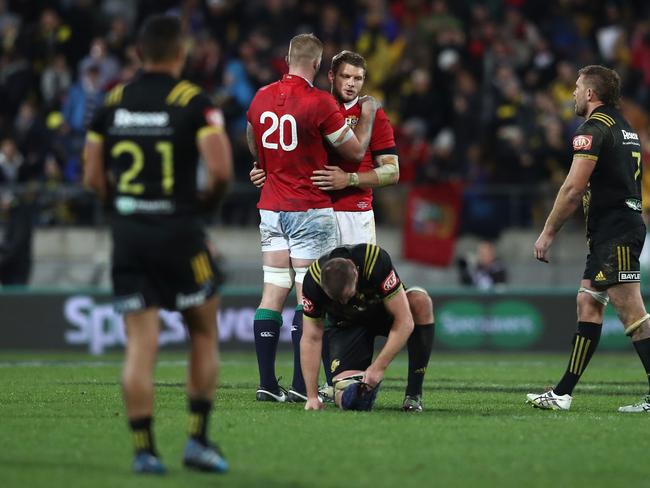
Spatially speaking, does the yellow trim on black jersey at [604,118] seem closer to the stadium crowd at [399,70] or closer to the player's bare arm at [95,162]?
the player's bare arm at [95,162]

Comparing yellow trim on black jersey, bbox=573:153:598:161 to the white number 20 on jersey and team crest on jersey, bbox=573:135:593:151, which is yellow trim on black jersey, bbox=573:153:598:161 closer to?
team crest on jersey, bbox=573:135:593:151

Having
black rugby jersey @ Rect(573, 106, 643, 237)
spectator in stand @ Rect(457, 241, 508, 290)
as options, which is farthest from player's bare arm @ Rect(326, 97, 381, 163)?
spectator in stand @ Rect(457, 241, 508, 290)

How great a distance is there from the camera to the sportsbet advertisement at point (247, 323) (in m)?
17.8

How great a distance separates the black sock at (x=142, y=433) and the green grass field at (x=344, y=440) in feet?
0.51

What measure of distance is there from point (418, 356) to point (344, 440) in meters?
1.89

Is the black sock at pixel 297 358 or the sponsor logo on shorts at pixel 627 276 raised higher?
the sponsor logo on shorts at pixel 627 276

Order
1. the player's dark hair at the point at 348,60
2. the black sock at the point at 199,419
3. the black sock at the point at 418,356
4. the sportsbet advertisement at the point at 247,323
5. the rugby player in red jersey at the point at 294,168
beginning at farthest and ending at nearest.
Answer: the sportsbet advertisement at the point at 247,323
the player's dark hair at the point at 348,60
the rugby player in red jersey at the point at 294,168
the black sock at the point at 418,356
the black sock at the point at 199,419

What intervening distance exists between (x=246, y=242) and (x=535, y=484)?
13803 millimetres

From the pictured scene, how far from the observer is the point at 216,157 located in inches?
252

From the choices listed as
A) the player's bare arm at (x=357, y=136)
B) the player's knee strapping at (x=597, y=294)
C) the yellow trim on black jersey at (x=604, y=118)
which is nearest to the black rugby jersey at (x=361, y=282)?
the player's bare arm at (x=357, y=136)

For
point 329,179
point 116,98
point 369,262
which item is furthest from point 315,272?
point 116,98

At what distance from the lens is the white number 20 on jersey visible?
9.57 m

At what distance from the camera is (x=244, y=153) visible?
19656 mm

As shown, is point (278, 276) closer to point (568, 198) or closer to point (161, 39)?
point (568, 198)
